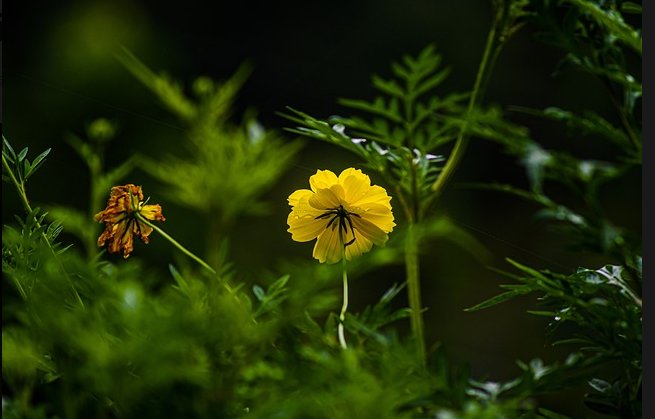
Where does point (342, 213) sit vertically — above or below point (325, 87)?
above

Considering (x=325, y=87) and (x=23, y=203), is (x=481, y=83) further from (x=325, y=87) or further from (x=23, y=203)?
(x=325, y=87)

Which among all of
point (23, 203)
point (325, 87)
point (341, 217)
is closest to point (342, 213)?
point (341, 217)

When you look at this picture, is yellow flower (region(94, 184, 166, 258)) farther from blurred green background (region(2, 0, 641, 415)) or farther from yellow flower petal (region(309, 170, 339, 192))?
blurred green background (region(2, 0, 641, 415))

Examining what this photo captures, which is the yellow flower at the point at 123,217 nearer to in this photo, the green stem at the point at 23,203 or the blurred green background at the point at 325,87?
the green stem at the point at 23,203

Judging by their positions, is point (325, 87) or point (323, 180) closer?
point (323, 180)

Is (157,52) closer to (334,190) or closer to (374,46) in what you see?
(374,46)

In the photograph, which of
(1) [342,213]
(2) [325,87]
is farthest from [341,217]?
(2) [325,87]
